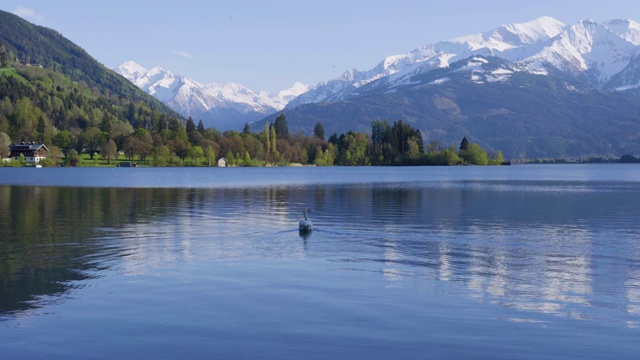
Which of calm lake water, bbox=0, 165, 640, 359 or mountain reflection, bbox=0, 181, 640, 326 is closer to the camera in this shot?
calm lake water, bbox=0, 165, 640, 359

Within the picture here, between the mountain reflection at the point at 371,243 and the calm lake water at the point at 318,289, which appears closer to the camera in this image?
the calm lake water at the point at 318,289

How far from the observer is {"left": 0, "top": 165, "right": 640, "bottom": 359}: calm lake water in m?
23.8

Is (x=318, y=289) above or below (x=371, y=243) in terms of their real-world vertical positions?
below

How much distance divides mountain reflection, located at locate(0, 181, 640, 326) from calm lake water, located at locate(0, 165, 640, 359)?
188mm

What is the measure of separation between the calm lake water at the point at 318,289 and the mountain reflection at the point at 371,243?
0.19 metres

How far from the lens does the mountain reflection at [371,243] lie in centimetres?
3338

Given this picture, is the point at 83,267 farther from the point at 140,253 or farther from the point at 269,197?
the point at 269,197

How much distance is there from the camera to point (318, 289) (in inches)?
1294

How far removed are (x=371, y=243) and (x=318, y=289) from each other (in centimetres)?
1761

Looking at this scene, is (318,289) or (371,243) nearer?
(318,289)

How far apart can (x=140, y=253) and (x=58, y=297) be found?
13263mm

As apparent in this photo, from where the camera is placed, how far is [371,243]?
164 feet

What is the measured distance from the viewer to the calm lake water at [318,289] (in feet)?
78.2

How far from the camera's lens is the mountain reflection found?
3338 centimetres
